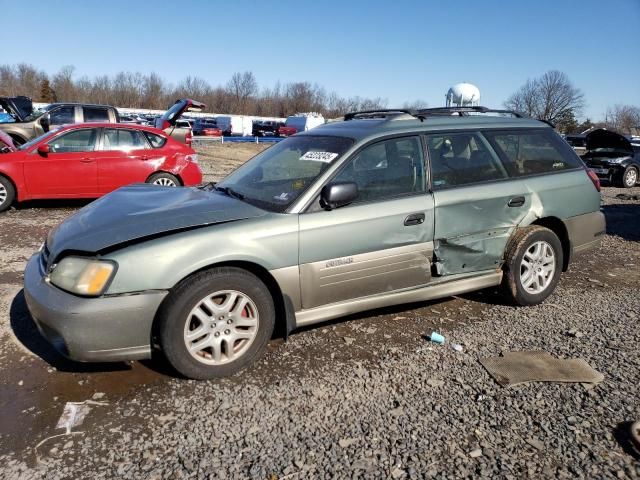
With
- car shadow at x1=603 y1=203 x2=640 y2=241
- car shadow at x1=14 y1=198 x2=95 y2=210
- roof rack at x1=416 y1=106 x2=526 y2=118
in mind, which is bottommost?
car shadow at x1=603 y1=203 x2=640 y2=241

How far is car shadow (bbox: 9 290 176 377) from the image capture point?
3256 mm

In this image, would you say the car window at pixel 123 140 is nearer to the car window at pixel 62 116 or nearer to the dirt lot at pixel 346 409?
the dirt lot at pixel 346 409

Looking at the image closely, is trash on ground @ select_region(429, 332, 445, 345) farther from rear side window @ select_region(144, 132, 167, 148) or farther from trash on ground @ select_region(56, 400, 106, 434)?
rear side window @ select_region(144, 132, 167, 148)

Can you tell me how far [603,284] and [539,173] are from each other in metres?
1.72

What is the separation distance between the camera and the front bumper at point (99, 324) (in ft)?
9.30

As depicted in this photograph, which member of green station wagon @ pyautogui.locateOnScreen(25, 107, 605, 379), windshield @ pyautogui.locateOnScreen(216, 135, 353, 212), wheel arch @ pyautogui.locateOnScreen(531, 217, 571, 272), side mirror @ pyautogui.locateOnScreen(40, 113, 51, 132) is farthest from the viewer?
side mirror @ pyautogui.locateOnScreen(40, 113, 51, 132)

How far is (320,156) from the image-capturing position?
380cm

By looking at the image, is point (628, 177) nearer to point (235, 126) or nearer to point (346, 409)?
point (346, 409)

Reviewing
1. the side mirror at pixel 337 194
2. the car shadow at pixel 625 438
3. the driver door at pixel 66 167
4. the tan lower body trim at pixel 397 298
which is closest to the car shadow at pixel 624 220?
the tan lower body trim at pixel 397 298

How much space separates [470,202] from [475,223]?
0.60ft

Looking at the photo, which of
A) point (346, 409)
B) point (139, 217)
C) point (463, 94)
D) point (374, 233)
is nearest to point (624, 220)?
point (374, 233)

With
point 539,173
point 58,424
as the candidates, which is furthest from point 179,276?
point 539,173

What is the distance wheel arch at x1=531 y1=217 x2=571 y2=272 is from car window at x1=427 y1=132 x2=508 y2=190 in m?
0.66

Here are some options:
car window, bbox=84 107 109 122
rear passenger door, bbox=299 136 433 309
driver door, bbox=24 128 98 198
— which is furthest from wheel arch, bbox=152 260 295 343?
car window, bbox=84 107 109 122
